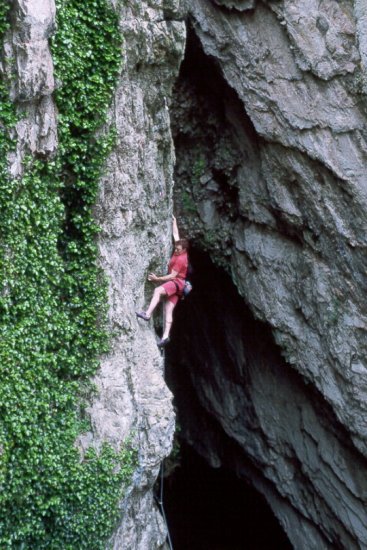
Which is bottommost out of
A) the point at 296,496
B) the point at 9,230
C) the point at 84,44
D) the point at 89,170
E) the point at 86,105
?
the point at 296,496

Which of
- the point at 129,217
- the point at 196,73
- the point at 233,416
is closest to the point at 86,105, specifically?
the point at 129,217

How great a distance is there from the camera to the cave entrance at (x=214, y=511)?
15367 mm

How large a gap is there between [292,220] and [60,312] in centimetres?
387

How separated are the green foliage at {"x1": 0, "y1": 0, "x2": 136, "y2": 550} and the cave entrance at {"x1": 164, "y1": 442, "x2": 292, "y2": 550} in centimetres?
675

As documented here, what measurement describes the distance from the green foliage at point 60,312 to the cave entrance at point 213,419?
14.6 ft

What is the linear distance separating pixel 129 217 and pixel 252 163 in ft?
A: 9.76

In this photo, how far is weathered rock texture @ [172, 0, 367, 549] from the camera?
10.4 m

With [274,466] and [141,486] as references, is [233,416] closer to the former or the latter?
[274,466]

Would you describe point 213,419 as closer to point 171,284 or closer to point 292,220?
point 292,220

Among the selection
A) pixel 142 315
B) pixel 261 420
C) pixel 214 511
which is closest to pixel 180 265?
pixel 142 315

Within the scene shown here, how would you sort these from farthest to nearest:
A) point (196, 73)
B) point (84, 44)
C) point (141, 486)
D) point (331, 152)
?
point (196, 73) → point (331, 152) → point (141, 486) → point (84, 44)

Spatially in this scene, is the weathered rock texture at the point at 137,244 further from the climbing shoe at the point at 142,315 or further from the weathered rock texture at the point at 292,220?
the weathered rock texture at the point at 292,220

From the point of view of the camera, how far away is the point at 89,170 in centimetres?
896

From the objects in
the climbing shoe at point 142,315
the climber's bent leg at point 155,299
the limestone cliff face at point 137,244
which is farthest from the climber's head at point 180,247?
the climbing shoe at point 142,315
